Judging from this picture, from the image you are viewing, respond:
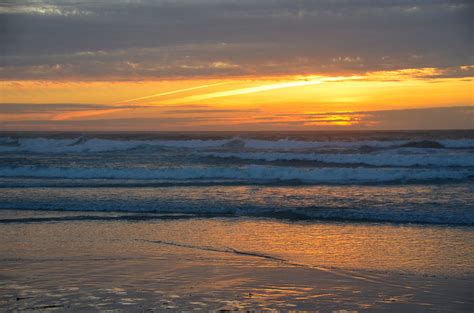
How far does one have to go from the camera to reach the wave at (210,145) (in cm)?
3834

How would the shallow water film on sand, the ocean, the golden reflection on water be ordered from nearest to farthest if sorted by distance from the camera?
the shallow water film on sand, the golden reflection on water, the ocean

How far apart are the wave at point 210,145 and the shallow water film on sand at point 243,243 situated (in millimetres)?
18179

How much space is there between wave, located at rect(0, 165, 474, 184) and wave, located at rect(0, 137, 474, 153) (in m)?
16.2

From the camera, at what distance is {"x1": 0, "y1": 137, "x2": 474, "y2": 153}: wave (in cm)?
3834

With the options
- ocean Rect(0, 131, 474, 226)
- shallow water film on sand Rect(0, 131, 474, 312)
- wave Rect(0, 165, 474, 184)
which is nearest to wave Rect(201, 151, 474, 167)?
ocean Rect(0, 131, 474, 226)

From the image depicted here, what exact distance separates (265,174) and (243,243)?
39.2ft

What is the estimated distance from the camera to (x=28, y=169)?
23984 millimetres

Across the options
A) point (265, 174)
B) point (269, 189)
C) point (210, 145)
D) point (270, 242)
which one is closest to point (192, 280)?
point (270, 242)

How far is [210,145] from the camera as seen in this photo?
42969 millimetres

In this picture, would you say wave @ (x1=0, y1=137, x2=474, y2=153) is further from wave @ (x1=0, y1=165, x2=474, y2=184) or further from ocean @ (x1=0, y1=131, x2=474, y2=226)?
wave @ (x1=0, y1=165, x2=474, y2=184)

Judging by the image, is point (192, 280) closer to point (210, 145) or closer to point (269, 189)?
point (269, 189)

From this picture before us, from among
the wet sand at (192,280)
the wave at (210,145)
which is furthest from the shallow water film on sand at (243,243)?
the wave at (210,145)

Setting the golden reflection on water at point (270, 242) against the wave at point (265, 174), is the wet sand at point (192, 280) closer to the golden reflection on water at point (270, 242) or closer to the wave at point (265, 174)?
the golden reflection on water at point (270, 242)

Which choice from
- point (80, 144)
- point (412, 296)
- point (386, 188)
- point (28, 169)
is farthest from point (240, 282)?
point (80, 144)
